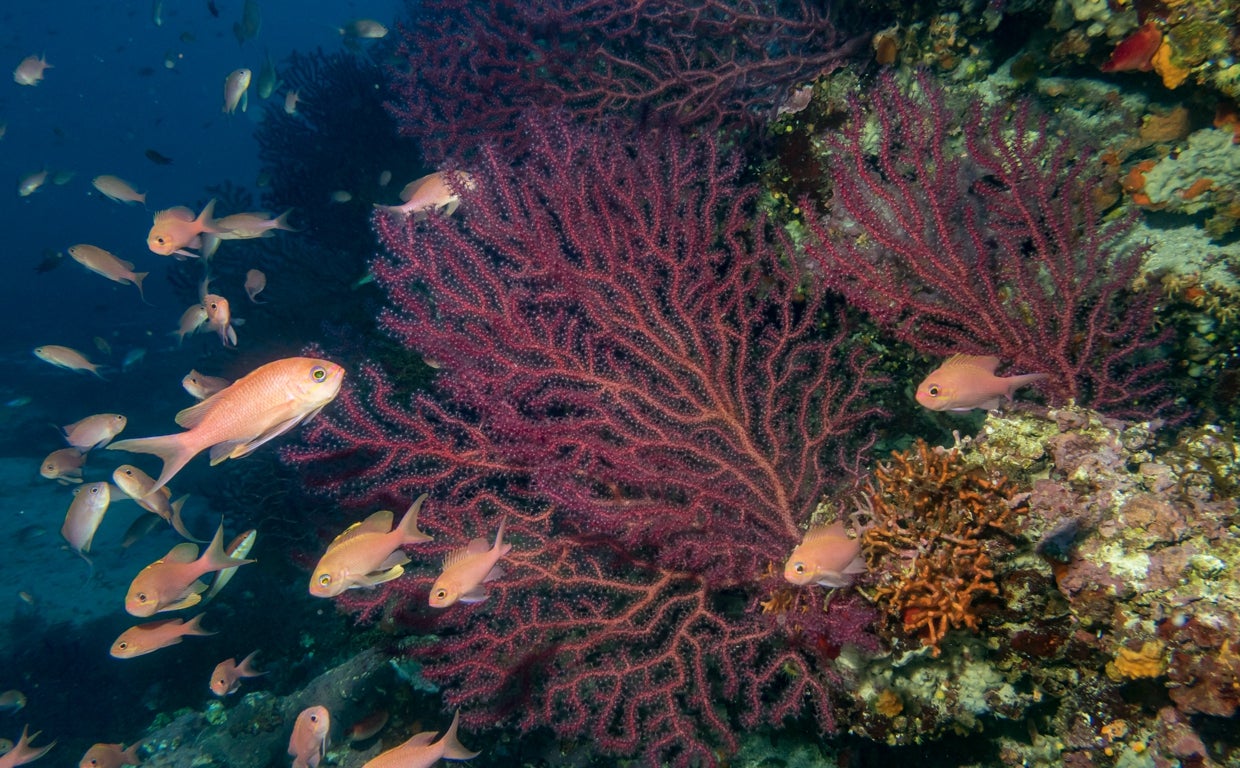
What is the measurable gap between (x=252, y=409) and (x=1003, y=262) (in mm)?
3859

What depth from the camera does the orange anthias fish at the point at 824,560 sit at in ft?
7.88

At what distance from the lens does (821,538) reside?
8.00ft

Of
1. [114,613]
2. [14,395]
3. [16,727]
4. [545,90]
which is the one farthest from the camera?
[14,395]

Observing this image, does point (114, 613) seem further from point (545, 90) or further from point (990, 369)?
point (990, 369)

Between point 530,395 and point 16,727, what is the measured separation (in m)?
11.0

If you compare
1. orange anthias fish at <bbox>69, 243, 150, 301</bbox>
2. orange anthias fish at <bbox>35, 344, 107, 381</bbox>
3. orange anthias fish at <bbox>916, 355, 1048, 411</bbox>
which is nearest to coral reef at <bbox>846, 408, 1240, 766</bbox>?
orange anthias fish at <bbox>916, 355, 1048, 411</bbox>

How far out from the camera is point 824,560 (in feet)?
Answer: 7.87

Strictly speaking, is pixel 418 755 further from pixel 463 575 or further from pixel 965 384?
pixel 965 384

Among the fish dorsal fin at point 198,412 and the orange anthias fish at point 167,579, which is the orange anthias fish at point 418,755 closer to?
the orange anthias fish at point 167,579

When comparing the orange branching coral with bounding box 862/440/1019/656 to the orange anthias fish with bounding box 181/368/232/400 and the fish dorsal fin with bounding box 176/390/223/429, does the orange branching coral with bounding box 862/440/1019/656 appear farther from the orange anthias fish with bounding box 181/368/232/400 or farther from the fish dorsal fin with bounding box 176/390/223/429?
the orange anthias fish with bounding box 181/368/232/400

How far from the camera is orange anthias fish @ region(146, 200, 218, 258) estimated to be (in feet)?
15.2

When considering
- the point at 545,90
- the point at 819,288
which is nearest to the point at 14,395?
the point at 545,90

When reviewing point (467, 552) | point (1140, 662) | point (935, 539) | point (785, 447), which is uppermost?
point (467, 552)

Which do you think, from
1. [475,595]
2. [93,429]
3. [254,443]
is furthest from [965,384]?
[93,429]
